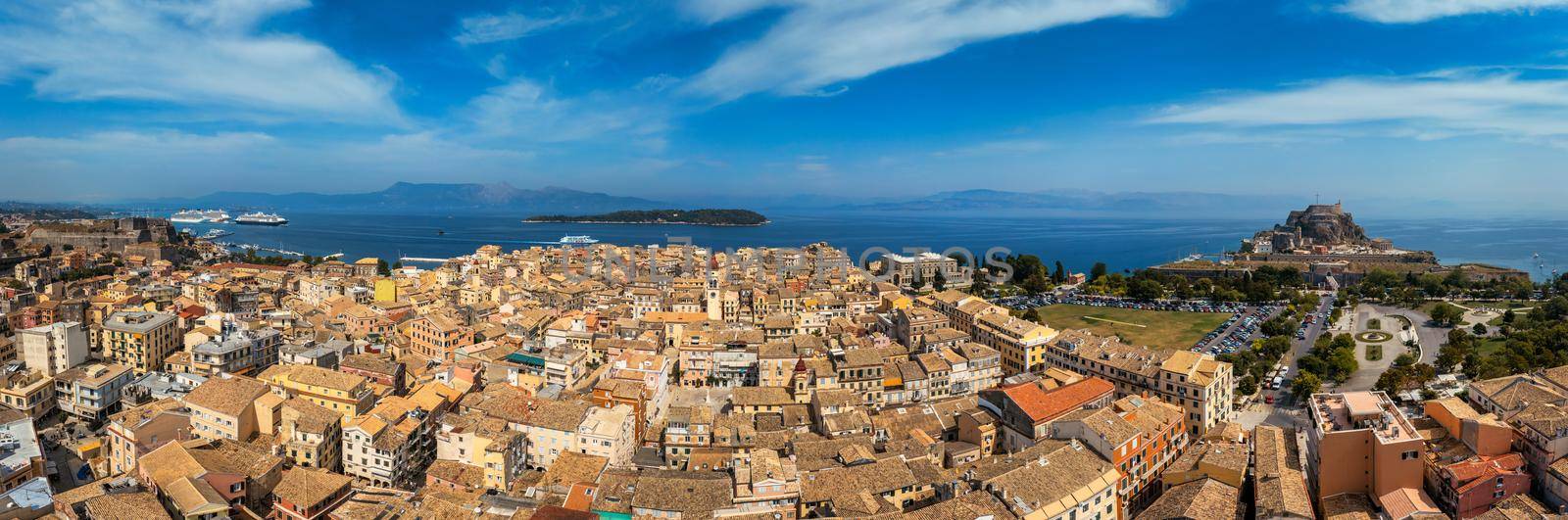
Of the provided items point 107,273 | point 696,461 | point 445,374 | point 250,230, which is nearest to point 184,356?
point 445,374

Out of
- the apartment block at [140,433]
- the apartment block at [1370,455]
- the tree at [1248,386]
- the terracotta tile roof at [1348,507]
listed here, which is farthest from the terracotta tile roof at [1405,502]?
the apartment block at [140,433]

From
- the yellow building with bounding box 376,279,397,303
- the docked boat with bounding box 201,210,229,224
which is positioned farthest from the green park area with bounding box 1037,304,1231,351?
the docked boat with bounding box 201,210,229,224

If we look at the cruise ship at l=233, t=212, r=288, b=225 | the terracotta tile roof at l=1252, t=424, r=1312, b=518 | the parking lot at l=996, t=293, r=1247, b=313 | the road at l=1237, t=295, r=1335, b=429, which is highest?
the cruise ship at l=233, t=212, r=288, b=225

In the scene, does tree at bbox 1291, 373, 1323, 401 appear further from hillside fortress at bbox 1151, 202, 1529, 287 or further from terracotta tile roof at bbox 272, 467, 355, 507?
hillside fortress at bbox 1151, 202, 1529, 287

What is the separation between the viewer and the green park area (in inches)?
1208

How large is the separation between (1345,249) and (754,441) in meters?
68.4

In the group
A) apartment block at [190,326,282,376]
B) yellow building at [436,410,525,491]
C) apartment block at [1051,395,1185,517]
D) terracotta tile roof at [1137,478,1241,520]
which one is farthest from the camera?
apartment block at [190,326,282,376]

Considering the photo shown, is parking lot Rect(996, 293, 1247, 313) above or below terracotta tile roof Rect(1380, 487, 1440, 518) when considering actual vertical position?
below

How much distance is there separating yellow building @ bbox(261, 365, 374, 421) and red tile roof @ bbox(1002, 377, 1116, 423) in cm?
1518

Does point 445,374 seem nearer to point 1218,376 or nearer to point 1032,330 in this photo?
point 1032,330

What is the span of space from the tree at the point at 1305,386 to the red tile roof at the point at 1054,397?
260 inches

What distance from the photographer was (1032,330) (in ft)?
77.9

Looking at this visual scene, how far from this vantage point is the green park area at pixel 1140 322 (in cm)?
3069

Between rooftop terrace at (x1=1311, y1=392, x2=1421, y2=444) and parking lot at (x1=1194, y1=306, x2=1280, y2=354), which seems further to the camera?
parking lot at (x1=1194, y1=306, x2=1280, y2=354)
